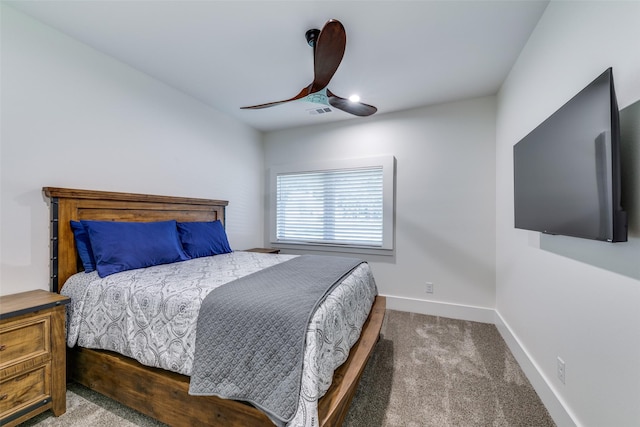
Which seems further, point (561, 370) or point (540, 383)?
point (540, 383)

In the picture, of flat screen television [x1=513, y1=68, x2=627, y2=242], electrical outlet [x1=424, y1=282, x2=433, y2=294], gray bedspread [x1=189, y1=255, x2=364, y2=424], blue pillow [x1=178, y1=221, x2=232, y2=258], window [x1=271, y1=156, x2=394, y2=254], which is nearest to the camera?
flat screen television [x1=513, y1=68, x2=627, y2=242]

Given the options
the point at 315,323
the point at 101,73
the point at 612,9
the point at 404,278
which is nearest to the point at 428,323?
the point at 404,278

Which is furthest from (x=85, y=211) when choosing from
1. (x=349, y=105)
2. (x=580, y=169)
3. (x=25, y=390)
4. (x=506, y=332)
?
(x=506, y=332)

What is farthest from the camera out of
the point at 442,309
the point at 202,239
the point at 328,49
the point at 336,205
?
the point at 336,205

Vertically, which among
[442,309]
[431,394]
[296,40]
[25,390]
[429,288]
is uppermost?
[296,40]

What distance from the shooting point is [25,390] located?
1476mm

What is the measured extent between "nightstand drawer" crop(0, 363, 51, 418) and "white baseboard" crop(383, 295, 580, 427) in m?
3.02

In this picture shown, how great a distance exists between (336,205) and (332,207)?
2.8 inches

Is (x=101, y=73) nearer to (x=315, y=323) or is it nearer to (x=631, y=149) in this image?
(x=315, y=323)

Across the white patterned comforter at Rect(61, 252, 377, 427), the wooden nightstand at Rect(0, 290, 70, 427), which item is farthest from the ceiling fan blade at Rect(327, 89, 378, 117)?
the wooden nightstand at Rect(0, 290, 70, 427)

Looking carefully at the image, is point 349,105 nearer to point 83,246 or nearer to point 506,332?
point 83,246

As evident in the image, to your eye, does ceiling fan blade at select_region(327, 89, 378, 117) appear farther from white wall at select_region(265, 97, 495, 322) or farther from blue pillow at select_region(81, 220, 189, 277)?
blue pillow at select_region(81, 220, 189, 277)

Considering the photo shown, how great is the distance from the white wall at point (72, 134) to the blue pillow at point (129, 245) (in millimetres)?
361

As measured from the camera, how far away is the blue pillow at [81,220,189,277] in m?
1.93
